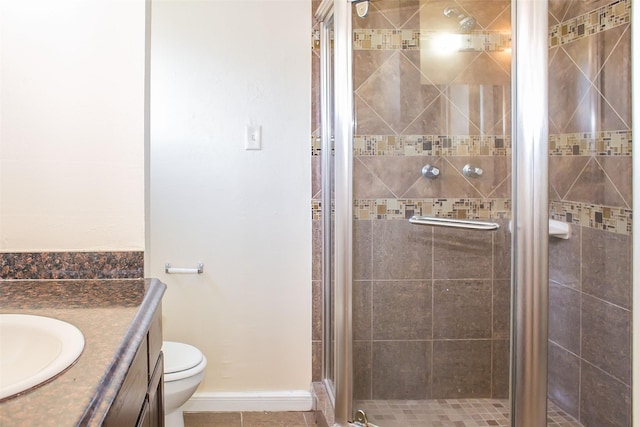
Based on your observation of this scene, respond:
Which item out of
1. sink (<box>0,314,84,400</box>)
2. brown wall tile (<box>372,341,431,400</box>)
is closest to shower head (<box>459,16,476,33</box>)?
brown wall tile (<box>372,341,431,400</box>)

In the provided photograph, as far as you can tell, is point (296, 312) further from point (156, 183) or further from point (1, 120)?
point (1, 120)

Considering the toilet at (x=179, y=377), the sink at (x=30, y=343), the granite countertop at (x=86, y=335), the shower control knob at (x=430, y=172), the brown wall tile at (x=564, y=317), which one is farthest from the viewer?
the toilet at (x=179, y=377)

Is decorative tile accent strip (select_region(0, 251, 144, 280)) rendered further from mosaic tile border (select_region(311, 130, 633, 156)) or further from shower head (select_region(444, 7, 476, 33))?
shower head (select_region(444, 7, 476, 33))

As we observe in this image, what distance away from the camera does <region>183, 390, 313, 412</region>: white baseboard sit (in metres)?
2.86

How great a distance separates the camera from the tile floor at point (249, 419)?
108 inches

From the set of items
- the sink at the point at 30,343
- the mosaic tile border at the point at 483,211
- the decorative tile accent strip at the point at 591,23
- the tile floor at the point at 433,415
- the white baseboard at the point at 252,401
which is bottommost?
the white baseboard at the point at 252,401

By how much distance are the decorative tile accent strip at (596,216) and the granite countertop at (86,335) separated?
115cm

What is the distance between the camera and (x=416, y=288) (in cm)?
219

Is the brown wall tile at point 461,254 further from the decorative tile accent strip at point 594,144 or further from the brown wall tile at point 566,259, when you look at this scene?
the decorative tile accent strip at point 594,144

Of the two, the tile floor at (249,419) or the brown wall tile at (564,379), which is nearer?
the brown wall tile at (564,379)

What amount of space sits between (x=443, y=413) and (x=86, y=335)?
1400 millimetres

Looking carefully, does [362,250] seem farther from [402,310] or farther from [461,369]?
[461,369]

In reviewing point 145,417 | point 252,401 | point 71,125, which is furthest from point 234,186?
point 145,417

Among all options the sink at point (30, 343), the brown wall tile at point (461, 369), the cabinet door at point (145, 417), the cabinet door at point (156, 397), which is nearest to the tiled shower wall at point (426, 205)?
the brown wall tile at point (461, 369)
